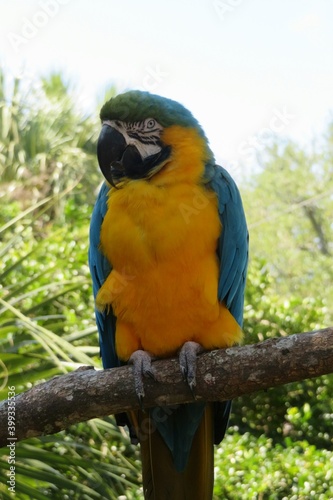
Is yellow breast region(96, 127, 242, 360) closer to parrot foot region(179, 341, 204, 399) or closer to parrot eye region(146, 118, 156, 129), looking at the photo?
parrot foot region(179, 341, 204, 399)

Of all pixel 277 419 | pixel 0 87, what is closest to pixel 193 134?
pixel 277 419

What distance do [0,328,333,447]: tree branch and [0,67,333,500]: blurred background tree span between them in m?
0.81

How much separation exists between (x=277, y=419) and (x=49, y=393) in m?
3.16

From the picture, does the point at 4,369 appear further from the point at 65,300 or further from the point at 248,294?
the point at 248,294

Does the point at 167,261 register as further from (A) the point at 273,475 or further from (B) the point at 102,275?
(A) the point at 273,475

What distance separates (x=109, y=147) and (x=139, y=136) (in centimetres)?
15

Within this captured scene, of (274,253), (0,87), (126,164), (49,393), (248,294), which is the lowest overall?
(49,393)

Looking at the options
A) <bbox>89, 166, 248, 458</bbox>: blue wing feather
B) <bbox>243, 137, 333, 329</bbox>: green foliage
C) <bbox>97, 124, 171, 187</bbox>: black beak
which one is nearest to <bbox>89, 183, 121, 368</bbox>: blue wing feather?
<bbox>89, 166, 248, 458</bbox>: blue wing feather

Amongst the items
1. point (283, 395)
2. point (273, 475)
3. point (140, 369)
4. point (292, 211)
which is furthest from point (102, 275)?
point (292, 211)

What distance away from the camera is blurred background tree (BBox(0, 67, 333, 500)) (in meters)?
3.54

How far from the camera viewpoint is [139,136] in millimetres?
2730

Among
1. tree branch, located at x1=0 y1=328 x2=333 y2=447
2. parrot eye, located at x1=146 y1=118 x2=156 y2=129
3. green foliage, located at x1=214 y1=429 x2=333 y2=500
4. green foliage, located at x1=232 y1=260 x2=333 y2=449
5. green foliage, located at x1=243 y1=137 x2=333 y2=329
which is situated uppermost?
green foliage, located at x1=243 y1=137 x2=333 y2=329

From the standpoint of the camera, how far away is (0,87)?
9.66 meters

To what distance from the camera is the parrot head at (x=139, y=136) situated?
2.73 metres
